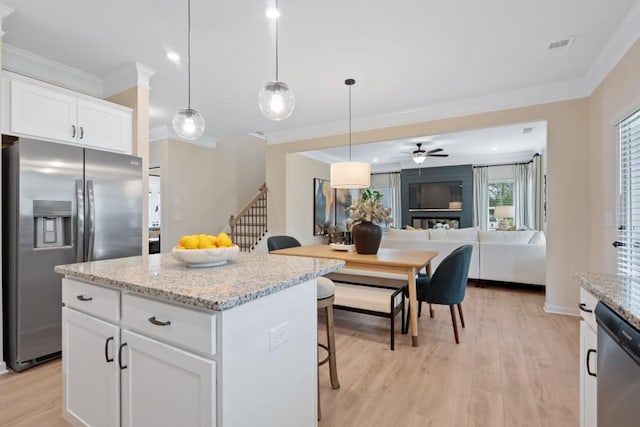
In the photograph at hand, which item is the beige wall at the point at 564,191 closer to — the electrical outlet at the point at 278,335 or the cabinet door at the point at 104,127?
the electrical outlet at the point at 278,335

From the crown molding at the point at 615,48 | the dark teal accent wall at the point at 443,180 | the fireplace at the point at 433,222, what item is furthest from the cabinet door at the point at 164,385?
the dark teal accent wall at the point at 443,180

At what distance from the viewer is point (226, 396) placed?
3.17ft

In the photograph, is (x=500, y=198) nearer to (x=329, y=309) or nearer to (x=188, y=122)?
(x=329, y=309)

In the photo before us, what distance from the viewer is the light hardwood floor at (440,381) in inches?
68.3

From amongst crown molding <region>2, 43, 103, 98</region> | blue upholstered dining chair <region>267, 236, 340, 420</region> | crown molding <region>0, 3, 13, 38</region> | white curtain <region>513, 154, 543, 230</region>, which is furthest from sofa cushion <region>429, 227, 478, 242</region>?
crown molding <region>0, 3, 13, 38</region>

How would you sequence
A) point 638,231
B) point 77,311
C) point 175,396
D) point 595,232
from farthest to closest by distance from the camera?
point 595,232, point 638,231, point 77,311, point 175,396

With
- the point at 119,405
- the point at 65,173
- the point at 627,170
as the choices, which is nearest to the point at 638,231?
the point at 627,170

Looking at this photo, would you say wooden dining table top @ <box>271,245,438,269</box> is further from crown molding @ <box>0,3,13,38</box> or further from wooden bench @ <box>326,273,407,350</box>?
crown molding @ <box>0,3,13,38</box>

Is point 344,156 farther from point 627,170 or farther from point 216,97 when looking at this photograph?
point 627,170

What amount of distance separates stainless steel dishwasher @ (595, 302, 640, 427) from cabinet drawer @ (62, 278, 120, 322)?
1729mm

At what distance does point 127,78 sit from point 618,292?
13.4ft

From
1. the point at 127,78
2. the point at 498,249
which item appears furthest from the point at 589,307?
the point at 127,78

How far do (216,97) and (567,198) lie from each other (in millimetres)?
4417

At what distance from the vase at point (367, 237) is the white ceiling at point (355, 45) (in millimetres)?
1645
